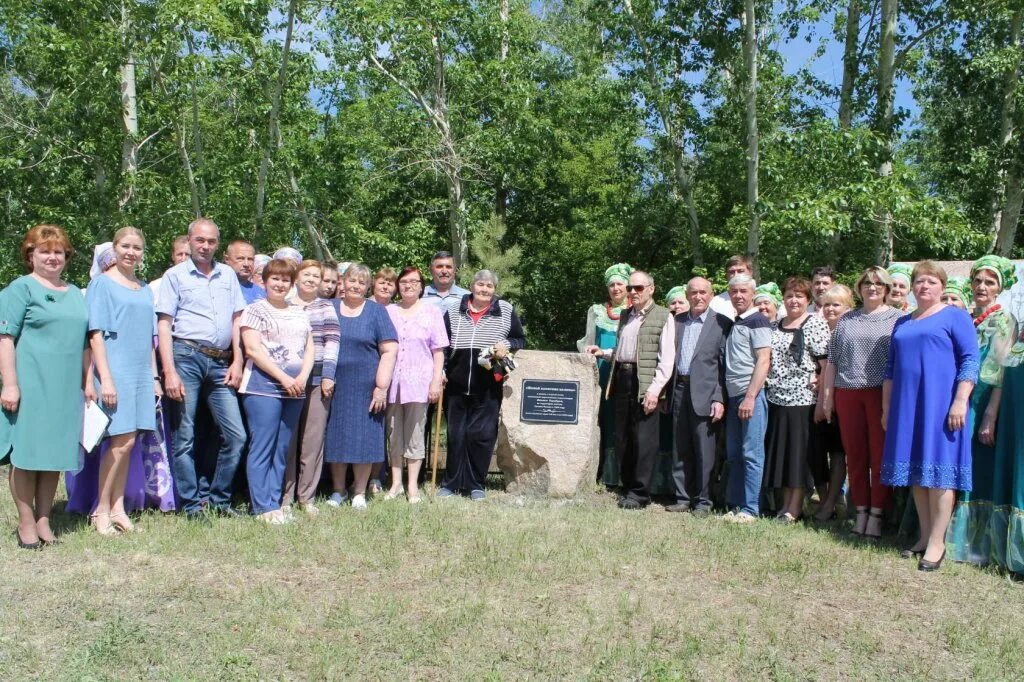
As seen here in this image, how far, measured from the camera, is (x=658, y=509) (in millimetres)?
6906

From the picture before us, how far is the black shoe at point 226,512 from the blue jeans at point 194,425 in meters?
0.03

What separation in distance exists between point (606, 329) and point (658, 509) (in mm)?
1758

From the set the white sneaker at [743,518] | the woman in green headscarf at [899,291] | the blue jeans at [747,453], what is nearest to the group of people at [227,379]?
the blue jeans at [747,453]

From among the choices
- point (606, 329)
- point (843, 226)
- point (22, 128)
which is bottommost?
point (606, 329)

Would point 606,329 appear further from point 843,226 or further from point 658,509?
point 843,226

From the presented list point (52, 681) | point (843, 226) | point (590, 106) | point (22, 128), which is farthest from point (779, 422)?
point (22, 128)

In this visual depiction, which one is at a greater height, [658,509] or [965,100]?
[965,100]

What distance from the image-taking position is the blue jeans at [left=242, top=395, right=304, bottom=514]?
5.87 meters

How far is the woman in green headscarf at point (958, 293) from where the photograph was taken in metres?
5.97

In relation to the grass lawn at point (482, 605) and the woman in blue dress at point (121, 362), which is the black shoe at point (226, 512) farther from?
the woman in blue dress at point (121, 362)

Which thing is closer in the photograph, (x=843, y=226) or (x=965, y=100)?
(x=843, y=226)

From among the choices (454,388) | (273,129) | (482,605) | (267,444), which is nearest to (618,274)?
(454,388)

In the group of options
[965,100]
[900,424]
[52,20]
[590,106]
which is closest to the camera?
[900,424]

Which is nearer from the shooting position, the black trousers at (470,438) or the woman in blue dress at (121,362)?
the woman in blue dress at (121,362)
